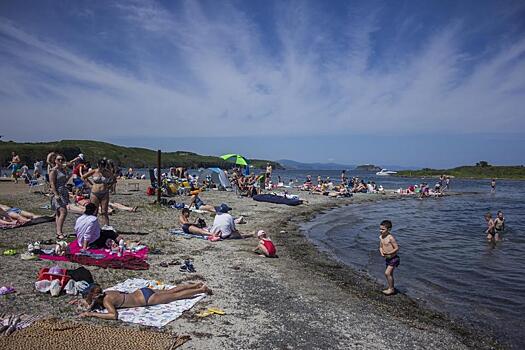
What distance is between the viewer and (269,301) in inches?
288

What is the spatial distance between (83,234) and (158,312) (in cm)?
399

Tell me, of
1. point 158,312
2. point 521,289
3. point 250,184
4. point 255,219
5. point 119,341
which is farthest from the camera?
point 250,184

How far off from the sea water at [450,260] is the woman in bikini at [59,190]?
873 centimetres

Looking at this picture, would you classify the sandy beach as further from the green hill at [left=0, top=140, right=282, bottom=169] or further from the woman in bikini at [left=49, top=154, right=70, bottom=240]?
the green hill at [left=0, top=140, right=282, bottom=169]

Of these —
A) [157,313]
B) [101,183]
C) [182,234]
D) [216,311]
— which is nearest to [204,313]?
[216,311]

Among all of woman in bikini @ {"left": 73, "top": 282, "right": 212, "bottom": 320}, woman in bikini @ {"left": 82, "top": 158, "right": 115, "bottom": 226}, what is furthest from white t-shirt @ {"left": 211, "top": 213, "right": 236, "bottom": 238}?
woman in bikini @ {"left": 73, "top": 282, "right": 212, "bottom": 320}

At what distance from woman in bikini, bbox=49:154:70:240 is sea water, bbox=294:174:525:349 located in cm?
873

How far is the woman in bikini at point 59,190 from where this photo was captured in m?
10.2

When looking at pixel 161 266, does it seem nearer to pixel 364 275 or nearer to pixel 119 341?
pixel 119 341

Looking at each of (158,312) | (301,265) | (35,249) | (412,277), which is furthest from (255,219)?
(158,312)

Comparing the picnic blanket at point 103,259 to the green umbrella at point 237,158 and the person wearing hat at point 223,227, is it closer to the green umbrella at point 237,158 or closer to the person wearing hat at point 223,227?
the person wearing hat at point 223,227

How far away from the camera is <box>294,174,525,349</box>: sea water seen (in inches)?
320

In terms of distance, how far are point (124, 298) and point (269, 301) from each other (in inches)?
109

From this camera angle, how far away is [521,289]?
971 centimetres
